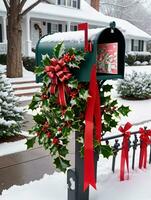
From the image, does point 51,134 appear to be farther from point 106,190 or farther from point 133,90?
point 133,90

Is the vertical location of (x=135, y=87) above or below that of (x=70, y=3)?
below

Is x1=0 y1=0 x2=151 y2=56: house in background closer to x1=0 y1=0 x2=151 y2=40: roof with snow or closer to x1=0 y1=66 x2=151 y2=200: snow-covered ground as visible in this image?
x1=0 y1=0 x2=151 y2=40: roof with snow

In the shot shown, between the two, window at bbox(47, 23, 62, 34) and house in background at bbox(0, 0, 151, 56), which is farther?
window at bbox(47, 23, 62, 34)

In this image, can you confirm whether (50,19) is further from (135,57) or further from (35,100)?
(35,100)

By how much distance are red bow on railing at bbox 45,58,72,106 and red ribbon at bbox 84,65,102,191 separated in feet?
0.76

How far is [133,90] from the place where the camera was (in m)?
11.5

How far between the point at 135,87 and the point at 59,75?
896cm

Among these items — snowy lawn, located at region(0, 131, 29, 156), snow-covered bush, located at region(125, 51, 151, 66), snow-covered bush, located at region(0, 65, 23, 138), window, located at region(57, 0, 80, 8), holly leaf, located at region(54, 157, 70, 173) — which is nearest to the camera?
holly leaf, located at region(54, 157, 70, 173)

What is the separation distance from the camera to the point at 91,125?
9.49 feet

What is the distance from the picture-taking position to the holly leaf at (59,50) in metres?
2.92

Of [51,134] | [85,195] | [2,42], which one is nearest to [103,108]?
[51,134]

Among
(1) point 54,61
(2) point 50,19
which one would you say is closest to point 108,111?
(1) point 54,61

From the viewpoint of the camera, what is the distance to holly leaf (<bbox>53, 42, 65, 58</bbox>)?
9.57 ft

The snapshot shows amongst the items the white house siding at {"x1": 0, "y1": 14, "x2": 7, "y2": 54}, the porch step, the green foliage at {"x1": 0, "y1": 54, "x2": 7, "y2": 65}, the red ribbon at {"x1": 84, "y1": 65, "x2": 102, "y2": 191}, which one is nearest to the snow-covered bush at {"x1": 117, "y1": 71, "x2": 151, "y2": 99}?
the porch step
